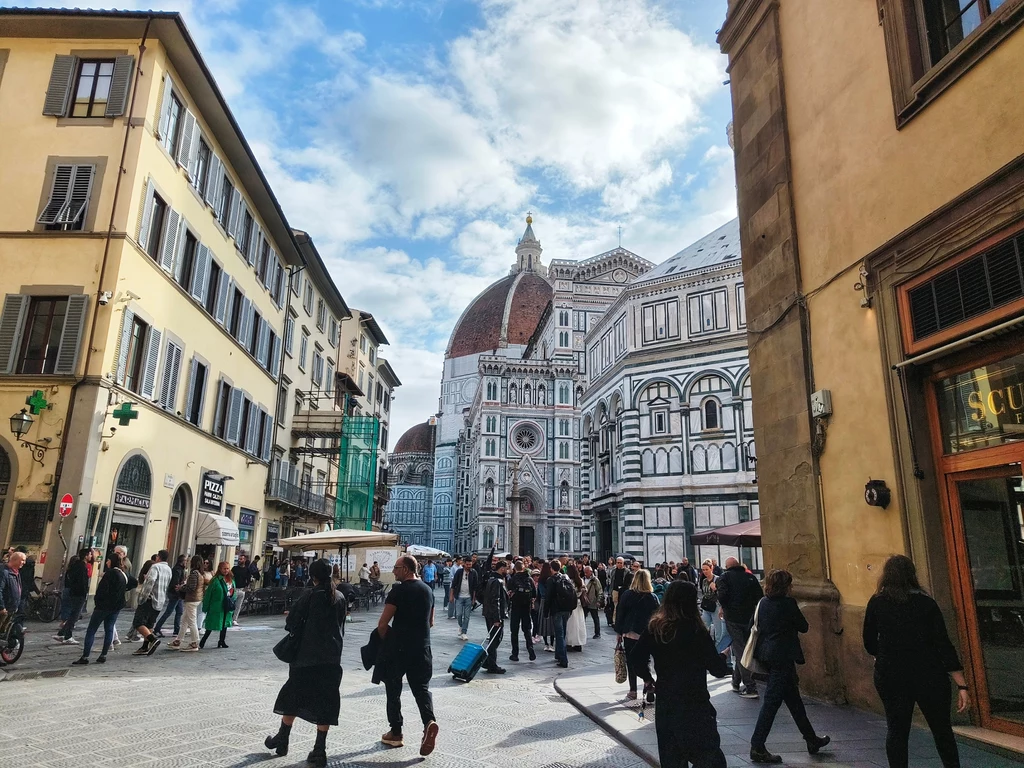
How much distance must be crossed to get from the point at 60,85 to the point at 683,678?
1954cm

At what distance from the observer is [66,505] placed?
563 inches

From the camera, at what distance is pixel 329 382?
36.9 m

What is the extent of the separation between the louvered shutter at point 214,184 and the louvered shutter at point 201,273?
1447 millimetres

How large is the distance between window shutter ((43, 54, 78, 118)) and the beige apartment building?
0.03 metres

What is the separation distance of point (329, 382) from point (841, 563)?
31824 mm

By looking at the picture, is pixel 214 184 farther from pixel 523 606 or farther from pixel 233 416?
pixel 523 606

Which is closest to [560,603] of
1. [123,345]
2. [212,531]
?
[123,345]

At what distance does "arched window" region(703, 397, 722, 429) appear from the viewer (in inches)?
1232

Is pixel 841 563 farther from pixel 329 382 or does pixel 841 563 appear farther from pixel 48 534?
pixel 329 382

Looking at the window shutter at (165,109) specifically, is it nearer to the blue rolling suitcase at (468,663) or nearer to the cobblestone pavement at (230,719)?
the cobblestone pavement at (230,719)

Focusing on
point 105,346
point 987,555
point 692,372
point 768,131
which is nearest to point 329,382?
point 692,372

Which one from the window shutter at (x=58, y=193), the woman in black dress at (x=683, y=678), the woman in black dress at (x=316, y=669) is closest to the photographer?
the woman in black dress at (x=683, y=678)

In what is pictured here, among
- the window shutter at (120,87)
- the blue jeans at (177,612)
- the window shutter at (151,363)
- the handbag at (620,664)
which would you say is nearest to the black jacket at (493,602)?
the handbag at (620,664)

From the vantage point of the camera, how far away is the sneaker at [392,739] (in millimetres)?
6148
